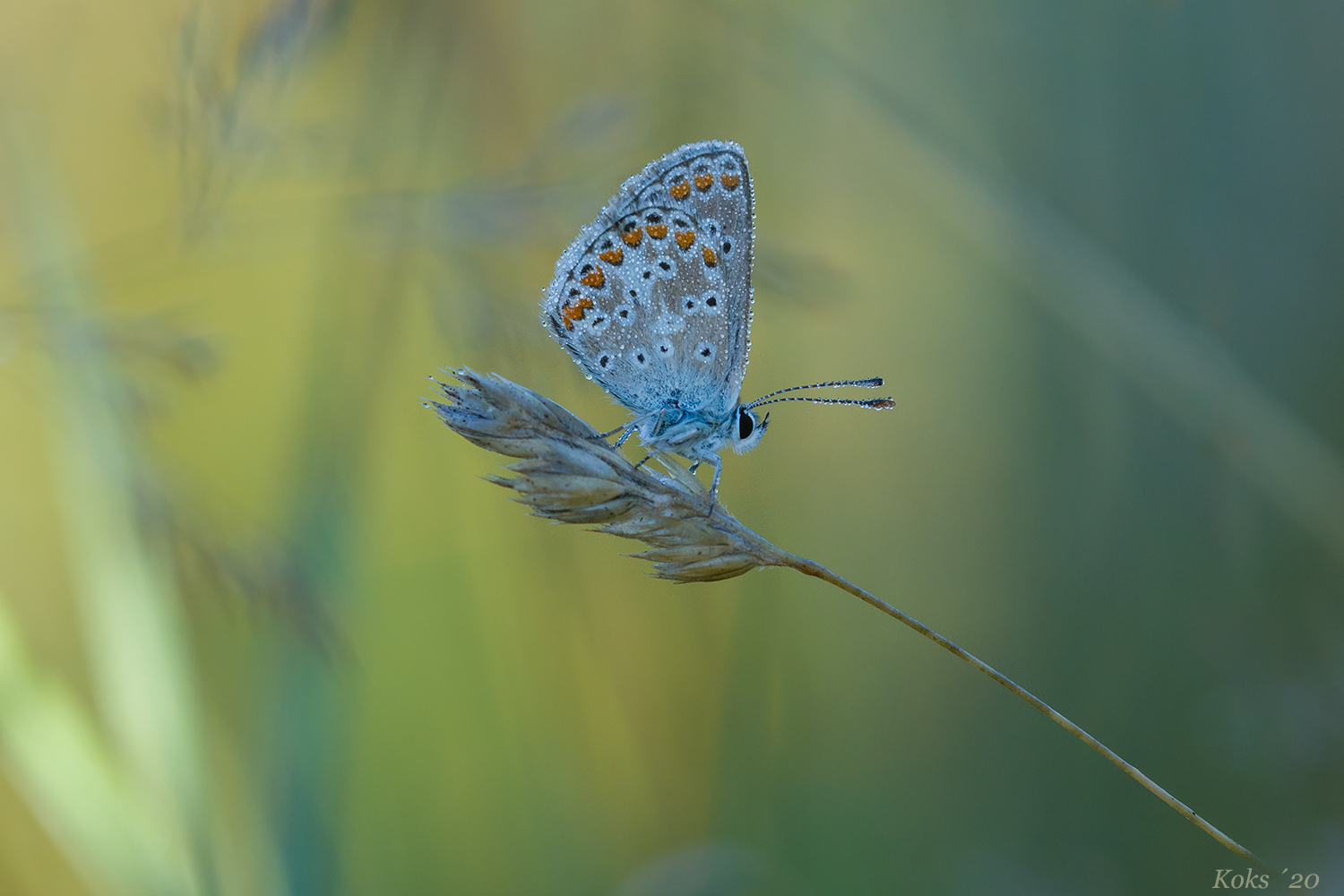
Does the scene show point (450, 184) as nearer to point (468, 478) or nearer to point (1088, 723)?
point (468, 478)

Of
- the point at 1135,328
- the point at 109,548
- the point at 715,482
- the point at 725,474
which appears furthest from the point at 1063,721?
the point at 725,474

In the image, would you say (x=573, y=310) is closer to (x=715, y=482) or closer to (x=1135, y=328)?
(x=715, y=482)

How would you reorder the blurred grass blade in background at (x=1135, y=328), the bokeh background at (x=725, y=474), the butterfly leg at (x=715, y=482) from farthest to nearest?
the blurred grass blade in background at (x=1135, y=328) < the bokeh background at (x=725, y=474) < the butterfly leg at (x=715, y=482)

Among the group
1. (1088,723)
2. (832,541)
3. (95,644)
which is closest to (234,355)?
(95,644)

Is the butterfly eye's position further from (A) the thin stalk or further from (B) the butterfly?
(A) the thin stalk

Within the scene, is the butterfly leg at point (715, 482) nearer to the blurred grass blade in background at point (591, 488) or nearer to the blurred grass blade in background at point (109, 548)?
the blurred grass blade in background at point (591, 488)

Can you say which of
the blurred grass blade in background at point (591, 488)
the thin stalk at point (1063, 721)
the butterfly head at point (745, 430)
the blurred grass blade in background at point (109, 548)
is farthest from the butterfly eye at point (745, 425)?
the blurred grass blade in background at point (109, 548)

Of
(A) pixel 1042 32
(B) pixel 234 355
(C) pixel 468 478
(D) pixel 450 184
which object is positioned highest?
(A) pixel 1042 32
